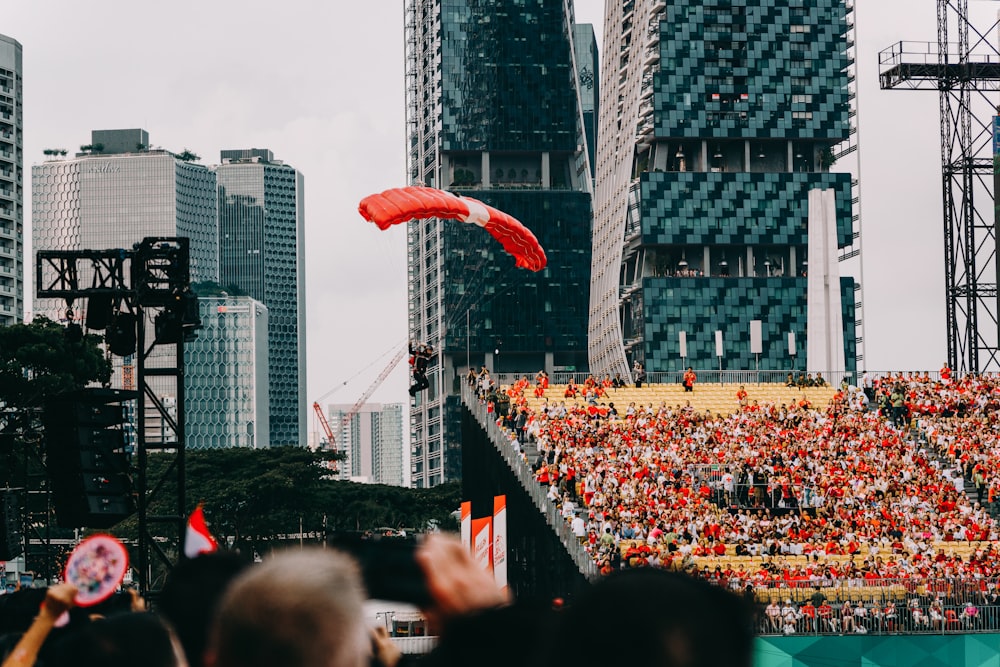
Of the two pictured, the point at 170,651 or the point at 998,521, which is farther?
the point at 998,521

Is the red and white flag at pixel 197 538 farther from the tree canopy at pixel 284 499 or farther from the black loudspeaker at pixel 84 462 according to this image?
the tree canopy at pixel 284 499

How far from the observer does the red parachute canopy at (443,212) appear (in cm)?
3853

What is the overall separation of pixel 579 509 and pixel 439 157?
130 m

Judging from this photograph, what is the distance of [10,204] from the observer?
374 ft

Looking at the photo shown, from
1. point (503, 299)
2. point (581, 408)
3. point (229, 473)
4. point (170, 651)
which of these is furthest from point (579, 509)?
point (503, 299)

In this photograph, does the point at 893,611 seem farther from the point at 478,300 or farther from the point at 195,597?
the point at 478,300

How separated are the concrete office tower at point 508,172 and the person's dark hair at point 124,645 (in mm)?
153769

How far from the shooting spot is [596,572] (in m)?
32.4

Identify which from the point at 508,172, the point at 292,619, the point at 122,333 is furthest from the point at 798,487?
the point at 508,172

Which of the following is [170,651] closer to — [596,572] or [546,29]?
[596,572]

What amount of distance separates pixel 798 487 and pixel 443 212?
441 inches

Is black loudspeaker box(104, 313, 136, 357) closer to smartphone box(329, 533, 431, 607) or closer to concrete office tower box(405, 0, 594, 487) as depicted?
smartphone box(329, 533, 431, 607)

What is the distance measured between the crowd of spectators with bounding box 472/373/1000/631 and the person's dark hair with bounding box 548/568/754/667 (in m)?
27.2

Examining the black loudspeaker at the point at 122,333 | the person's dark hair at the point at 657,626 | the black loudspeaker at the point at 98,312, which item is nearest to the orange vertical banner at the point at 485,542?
the black loudspeaker at the point at 122,333
